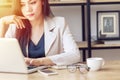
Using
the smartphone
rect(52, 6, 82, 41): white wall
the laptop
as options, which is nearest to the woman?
the smartphone

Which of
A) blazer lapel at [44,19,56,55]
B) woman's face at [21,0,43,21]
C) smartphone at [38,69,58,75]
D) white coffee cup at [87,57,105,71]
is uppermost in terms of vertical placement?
woman's face at [21,0,43,21]

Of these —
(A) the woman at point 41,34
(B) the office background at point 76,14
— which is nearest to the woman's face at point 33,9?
(A) the woman at point 41,34

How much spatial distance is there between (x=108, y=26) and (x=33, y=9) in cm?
113

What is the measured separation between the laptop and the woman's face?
789 millimetres

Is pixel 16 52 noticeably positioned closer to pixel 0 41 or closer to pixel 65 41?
pixel 0 41

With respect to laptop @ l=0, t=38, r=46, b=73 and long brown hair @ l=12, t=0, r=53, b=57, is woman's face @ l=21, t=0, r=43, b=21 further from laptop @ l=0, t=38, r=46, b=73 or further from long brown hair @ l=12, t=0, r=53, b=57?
laptop @ l=0, t=38, r=46, b=73

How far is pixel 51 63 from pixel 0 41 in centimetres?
47

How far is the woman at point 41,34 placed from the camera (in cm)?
225

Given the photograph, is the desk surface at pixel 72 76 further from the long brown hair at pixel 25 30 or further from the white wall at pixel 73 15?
the white wall at pixel 73 15

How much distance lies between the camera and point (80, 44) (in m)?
3.33

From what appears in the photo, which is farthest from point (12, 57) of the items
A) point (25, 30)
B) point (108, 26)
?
point (108, 26)

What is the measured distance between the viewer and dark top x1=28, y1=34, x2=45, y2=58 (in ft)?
7.59

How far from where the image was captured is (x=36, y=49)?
7.66 ft

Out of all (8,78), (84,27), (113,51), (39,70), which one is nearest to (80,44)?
(84,27)
